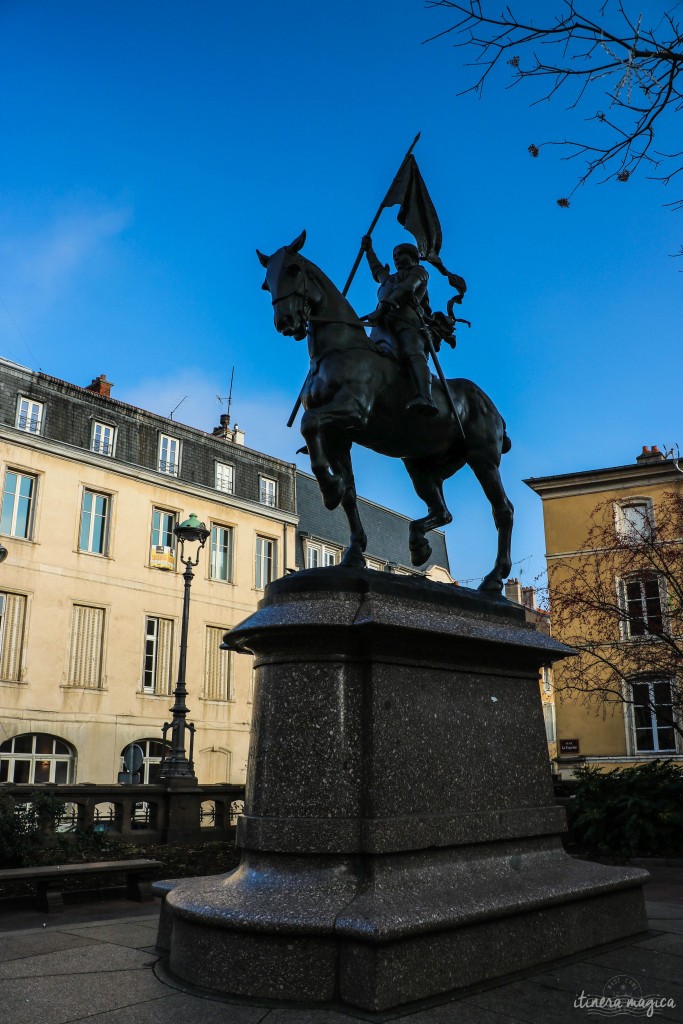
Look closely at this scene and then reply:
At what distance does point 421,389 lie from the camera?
5.74 metres

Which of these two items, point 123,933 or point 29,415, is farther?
point 29,415

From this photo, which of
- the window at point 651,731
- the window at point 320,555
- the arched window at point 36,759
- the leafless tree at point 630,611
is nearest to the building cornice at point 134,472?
the window at point 320,555

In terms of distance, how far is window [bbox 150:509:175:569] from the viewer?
1179 inches

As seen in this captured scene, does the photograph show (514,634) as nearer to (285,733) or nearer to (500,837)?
(500,837)

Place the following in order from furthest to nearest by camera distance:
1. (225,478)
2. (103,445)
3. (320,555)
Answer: (320,555) → (225,478) → (103,445)

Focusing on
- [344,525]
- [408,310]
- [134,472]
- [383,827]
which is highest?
[344,525]

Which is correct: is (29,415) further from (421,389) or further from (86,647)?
(421,389)

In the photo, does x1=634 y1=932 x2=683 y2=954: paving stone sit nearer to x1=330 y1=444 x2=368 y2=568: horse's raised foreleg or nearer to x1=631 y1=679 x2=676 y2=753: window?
x1=330 y1=444 x2=368 y2=568: horse's raised foreleg

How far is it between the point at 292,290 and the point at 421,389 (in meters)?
1.11

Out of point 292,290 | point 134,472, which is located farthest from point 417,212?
point 134,472

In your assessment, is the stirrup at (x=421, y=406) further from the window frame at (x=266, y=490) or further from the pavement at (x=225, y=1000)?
the window frame at (x=266, y=490)

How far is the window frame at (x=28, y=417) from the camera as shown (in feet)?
88.0

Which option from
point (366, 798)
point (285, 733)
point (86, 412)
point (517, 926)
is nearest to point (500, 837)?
point (517, 926)

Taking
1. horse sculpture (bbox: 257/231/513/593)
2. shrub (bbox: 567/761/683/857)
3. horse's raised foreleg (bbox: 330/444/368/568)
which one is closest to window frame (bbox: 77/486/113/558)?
shrub (bbox: 567/761/683/857)
